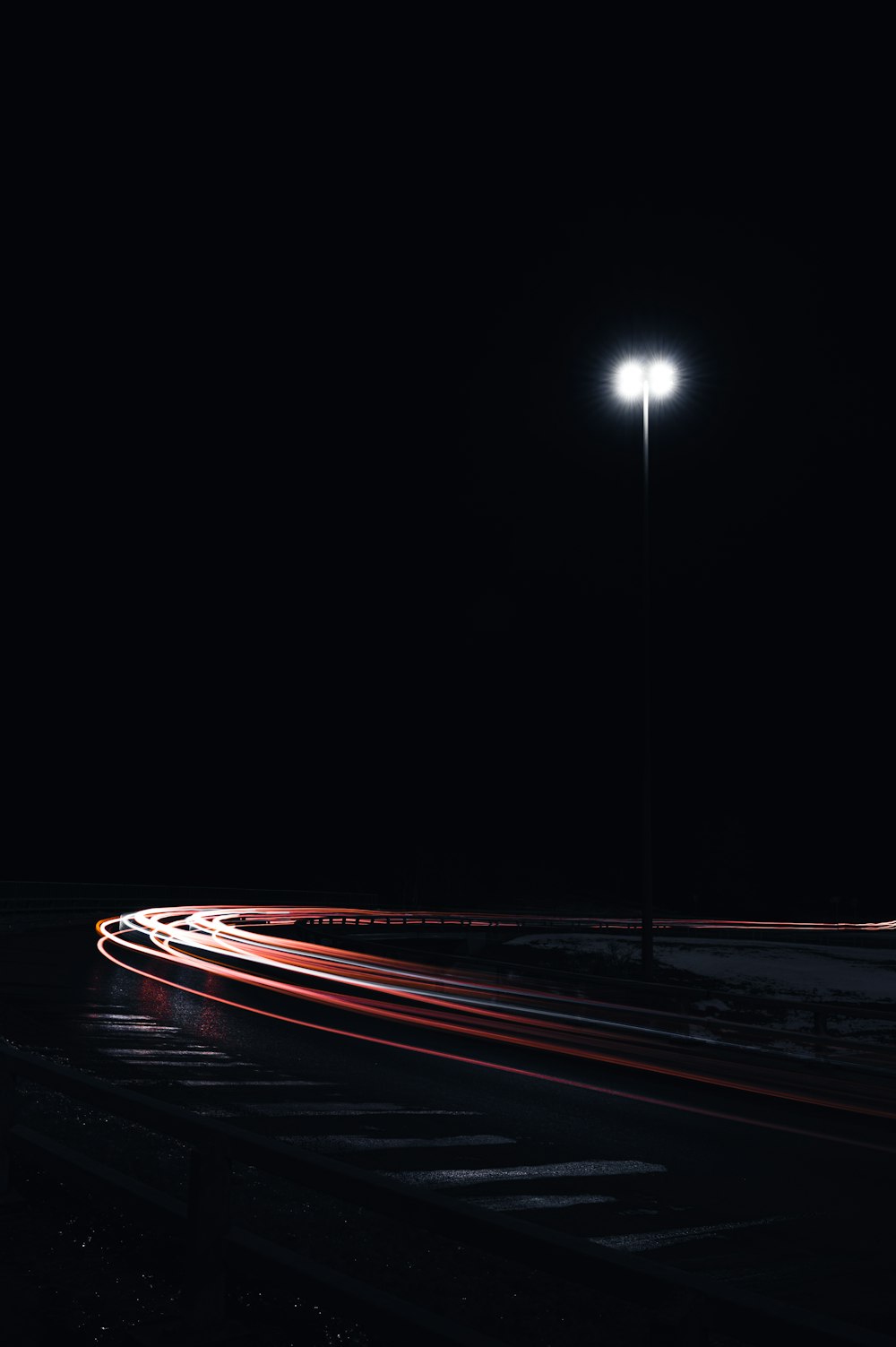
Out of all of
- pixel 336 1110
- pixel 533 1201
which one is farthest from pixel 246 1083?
pixel 533 1201

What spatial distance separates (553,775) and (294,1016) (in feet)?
525

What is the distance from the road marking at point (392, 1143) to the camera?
28.2 feet

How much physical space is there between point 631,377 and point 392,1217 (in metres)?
23.9

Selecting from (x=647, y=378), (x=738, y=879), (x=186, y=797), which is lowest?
(x=738, y=879)

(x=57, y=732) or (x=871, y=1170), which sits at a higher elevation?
(x=57, y=732)

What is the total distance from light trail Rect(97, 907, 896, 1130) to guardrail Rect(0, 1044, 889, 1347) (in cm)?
862

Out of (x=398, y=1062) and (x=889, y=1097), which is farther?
(x=398, y=1062)

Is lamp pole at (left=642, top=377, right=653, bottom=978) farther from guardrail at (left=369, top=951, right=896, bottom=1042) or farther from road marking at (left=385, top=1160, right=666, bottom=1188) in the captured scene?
road marking at (left=385, top=1160, right=666, bottom=1188)

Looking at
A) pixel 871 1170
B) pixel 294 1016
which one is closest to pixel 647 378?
pixel 294 1016

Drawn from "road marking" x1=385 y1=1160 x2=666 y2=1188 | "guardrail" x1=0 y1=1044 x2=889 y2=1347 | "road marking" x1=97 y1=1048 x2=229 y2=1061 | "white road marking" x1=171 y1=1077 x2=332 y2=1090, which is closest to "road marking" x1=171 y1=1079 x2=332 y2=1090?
"white road marking" x1=171 y1=1077 x2=332 y2=1090

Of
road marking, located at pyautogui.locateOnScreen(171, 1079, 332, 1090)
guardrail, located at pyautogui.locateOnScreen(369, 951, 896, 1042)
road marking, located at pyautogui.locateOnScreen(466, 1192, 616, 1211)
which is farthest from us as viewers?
guardrail, located at pyautogui.locateOnScreen(369, 951, 896, 1042)

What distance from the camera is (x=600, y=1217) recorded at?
6789 mm

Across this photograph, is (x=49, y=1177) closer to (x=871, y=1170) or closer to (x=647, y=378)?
(x=871, y=1170)

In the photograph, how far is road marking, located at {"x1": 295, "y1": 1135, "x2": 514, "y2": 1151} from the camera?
338 inches
